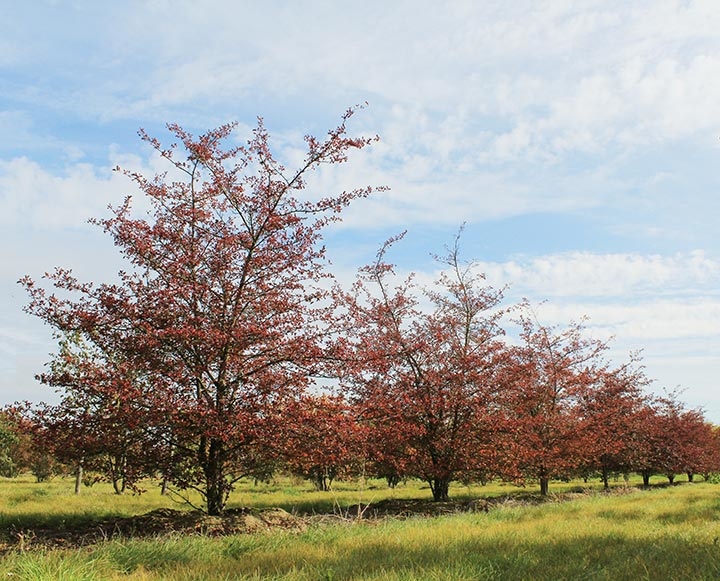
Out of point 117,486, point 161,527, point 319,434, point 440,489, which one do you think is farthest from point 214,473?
point 117,486

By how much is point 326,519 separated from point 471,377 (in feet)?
19.5

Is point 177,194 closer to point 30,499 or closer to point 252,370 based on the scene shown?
Result: point 252,370

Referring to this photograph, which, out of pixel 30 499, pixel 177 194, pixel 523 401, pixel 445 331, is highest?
pixel 177 194

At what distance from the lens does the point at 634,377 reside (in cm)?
2806

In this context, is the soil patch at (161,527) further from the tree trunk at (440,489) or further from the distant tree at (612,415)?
the distant tree at (612,415)

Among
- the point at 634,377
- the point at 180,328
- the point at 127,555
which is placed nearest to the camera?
the point at 127,555

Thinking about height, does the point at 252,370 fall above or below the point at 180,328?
below

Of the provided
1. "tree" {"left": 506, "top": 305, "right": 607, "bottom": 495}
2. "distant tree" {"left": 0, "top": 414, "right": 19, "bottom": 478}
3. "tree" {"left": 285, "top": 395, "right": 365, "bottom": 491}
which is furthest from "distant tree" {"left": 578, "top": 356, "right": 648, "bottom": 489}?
"distant tree" {"left": 0, "top": 414, "right": 19, "bottom": 478}

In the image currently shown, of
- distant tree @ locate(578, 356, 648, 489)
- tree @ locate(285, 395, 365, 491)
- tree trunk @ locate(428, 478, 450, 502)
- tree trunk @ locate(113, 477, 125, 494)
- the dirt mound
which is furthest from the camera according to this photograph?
distant tree @ locate(578, 356, 648, 489)

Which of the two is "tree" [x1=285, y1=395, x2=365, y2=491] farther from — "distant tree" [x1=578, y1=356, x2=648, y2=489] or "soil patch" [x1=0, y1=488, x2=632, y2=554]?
"distant tree" [x1=578, y1=356, x2=648, y2=489]

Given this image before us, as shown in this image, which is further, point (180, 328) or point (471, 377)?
point (471, 377)

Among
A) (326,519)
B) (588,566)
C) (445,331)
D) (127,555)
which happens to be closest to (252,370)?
(326,519)

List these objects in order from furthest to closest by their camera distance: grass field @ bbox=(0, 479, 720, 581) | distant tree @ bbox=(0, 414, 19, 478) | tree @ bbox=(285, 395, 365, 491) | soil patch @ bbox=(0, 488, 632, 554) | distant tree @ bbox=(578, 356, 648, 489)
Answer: distant tree @ bbox=(0, 414, 19, 478)
distant tree @ bbox=(578, 356, 648, 489)
tree @ bbox=(285, 395, 365, 491)
soil patch @ bbox=(0, 488, 632, 554)
grass field @ bbox=(0, 479, 720, 581)

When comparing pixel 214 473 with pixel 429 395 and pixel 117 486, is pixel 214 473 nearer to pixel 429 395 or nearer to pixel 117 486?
pixel 429 395
